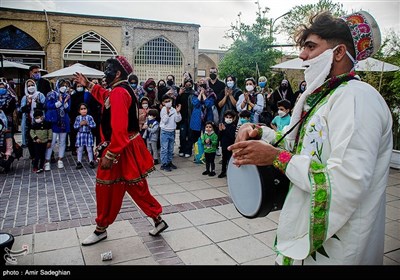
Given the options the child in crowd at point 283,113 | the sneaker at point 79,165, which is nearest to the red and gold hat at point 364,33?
the child in crowd at point 283,113

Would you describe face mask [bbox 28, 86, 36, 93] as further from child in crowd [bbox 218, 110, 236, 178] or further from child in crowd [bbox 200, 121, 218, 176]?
child in crowd [bbox 218, 110, 236, 178]

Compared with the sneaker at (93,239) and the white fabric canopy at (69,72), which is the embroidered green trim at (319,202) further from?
the white fabric canopy at (69,72)

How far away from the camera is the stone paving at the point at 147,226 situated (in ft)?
11.1

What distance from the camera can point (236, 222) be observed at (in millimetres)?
4289

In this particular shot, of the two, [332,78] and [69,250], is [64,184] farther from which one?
[332,78]

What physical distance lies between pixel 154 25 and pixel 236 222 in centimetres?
2109

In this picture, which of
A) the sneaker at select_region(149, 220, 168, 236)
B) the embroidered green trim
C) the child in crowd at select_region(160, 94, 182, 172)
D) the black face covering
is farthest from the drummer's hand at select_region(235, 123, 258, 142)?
the child in crowd at select_region(160, 94, 182, 172)

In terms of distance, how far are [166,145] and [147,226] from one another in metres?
3.31

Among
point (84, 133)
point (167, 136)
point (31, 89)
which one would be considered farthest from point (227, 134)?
point (31, 89)

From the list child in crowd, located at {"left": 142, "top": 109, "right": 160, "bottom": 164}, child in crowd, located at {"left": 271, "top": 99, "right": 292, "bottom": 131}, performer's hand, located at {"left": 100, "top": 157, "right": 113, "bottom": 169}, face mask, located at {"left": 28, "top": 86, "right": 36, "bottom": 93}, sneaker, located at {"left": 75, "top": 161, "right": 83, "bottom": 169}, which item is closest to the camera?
performer's hand, located at {"left": 100, "top": 157, "right": 113, "bottom": 169}

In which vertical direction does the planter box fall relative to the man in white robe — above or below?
below

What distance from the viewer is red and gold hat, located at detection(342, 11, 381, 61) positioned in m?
1.46

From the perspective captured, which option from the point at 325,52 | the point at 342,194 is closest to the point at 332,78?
the point at 325,52

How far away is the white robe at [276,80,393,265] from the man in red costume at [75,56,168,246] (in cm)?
225
